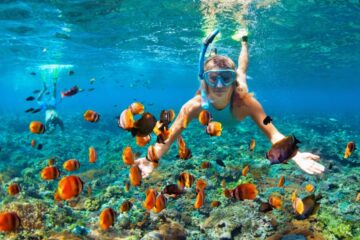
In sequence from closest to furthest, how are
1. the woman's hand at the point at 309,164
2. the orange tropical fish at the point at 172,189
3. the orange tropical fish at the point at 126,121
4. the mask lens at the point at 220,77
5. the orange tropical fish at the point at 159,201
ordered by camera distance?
the orange tropical fish at the point at 126,121, the woman's hand at the point at 309,164, the orange tropical fish at the point at 172,189, the orange tropical fish at the point at 159,201, the mask lens at the point at 220,77

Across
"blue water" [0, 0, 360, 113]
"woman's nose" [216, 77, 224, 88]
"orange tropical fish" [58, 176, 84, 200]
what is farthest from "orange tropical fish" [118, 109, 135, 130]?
"blue water" [0, 0, 360, 113]

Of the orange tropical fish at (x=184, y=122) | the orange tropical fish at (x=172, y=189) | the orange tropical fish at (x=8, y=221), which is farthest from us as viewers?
the orange tropical fish at (x=184, y=122)

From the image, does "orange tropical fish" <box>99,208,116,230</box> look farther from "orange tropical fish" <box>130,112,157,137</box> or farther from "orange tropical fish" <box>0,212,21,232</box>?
"orange tropical fish" <box>130,112,157,137</box>

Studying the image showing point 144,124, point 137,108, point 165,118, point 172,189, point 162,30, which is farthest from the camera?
point 162,30

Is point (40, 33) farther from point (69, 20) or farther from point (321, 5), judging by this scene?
point (321, 5)

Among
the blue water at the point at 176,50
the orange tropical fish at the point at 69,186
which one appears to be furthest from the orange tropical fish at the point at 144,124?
the blue water at the point at 176,50

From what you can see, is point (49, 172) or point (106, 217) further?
point (49, 172)

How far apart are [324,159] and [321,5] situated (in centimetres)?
960

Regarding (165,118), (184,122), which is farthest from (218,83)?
(165,118)

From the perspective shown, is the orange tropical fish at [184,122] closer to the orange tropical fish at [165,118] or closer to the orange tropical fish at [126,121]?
the orange tropical fish at [165,118]

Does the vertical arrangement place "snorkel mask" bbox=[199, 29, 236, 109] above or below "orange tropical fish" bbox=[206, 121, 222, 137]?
above

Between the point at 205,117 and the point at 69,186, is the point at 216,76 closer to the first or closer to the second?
the point at 205,117

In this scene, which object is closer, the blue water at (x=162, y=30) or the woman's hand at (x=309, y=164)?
the woman's hand at (x=309, y=164)

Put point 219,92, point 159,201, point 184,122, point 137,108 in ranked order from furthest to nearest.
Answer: point 184,122 → point 219,92 → point 159,201 → point 137,108
